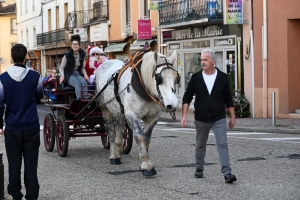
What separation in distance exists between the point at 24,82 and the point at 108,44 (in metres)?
33.4

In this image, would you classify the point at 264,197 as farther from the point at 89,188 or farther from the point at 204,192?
the point at 89,188

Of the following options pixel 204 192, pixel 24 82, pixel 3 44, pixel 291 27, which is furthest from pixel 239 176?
pixel 3 44

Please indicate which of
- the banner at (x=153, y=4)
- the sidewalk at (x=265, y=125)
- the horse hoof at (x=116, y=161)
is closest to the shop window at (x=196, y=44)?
the banner at (x=153, y=4)

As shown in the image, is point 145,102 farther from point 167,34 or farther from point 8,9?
point 8,9

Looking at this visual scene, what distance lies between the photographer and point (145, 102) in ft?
36.7

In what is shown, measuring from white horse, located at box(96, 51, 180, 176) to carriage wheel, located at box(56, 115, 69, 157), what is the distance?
0.90 m

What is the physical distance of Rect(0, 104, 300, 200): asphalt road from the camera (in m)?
9.27

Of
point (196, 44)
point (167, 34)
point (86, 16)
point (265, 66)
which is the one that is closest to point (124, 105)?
point (265, 66)

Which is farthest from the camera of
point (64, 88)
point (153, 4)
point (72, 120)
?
point (153, 4)

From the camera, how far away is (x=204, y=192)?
927 centimetres

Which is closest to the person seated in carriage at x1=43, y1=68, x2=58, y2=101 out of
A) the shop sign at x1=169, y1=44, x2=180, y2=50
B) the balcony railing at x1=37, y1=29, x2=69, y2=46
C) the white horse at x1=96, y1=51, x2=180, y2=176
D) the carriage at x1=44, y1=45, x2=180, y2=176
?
the carriage at x1=44, y1=45, x2=180, y2=176

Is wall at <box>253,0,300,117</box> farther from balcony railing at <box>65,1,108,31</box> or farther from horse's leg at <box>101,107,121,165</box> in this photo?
balcony railing at <box>65,1,108,31</box>

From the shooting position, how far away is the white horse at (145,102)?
34.7 feet

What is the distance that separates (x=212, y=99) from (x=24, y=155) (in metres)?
2.93
